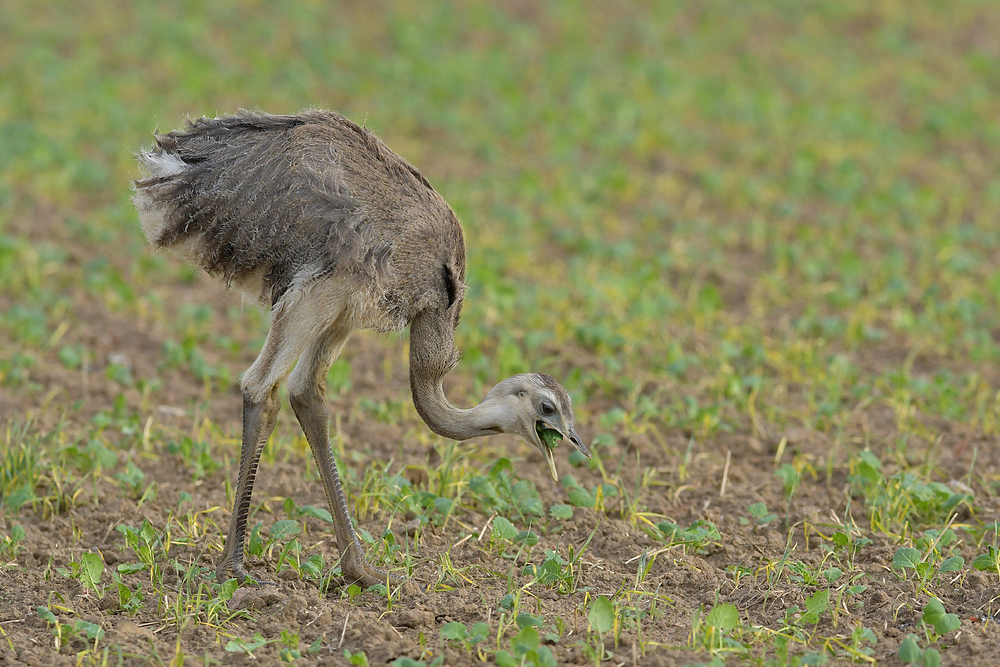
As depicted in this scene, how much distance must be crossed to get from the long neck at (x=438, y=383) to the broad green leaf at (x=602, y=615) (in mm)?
1015

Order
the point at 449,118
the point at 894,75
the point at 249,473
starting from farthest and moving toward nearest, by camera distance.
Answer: the point at 894,75, the point at 449,118, the point at 249,473

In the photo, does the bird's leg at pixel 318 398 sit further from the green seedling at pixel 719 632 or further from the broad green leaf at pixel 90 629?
the green seedling at pixel 719 632

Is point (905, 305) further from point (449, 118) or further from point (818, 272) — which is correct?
point (449, 118)

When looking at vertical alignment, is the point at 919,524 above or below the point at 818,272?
below

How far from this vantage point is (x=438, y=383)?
5.45 meters

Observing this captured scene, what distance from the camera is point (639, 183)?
36.5 ft

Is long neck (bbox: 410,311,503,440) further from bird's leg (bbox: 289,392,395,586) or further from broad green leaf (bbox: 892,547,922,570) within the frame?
broad green leaf (bbox: 892,547,922,570)

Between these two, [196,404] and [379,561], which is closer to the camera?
[379,561]

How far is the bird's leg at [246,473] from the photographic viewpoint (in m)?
5.21

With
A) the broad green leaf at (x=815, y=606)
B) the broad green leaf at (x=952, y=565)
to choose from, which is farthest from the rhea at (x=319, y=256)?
the broad green leaf at (x=952, y=565)

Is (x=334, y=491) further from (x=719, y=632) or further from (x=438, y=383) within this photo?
(x=719, y=632)

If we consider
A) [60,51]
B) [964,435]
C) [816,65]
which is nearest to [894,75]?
[816,65]

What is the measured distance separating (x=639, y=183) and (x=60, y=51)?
6.72 meters

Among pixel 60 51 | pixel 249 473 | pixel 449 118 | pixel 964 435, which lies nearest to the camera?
pixel 249 473
